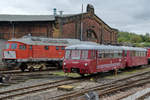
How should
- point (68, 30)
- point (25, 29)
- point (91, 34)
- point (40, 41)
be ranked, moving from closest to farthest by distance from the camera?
1. point (40, 41)
2. point (25, 29)
3. point (68, 30)
4. point (91, 34)

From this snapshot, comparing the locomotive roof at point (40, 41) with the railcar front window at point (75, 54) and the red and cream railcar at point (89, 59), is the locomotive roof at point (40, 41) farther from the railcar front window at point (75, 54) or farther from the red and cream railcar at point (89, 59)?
the railcar front window at point (75, 54)

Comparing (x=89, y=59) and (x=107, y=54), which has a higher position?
(x=107, y=54)

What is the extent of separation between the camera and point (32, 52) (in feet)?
76.2

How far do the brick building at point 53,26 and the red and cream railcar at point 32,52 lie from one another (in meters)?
7.39

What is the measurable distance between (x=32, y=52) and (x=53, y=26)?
34.6 feet

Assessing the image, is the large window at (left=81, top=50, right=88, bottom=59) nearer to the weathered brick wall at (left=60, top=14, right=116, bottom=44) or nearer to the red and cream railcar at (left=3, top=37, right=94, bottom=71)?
the red and cream railcar at (left=3, top=37, right=94, bottom=71)

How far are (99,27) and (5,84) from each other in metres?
30.1

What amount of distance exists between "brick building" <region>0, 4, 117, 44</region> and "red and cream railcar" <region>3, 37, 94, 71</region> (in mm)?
7387

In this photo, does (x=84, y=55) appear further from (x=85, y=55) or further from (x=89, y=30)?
(x=89, y=30)

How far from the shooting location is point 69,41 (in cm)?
2806

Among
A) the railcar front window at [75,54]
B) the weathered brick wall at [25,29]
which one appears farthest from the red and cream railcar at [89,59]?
the weathered brick wall at [25,29]

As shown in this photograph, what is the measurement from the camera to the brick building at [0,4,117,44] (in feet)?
109

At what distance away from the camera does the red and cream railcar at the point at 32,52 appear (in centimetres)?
2228

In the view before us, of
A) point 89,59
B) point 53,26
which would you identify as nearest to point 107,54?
point 89,59
